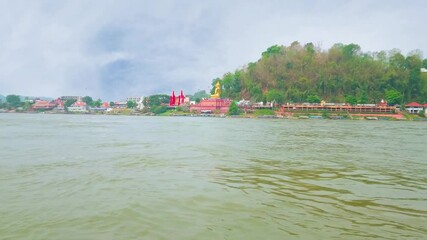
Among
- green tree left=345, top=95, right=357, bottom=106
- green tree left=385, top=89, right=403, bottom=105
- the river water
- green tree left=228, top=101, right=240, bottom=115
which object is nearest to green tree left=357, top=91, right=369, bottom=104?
green tree left=345, top=95, right=357, bottom=106

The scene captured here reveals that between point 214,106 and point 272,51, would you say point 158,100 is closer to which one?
point 214,106

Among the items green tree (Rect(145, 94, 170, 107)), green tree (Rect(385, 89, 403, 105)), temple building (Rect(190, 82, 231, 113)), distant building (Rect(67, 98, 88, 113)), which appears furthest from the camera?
distant building (Rect(67, 98, 88, 113))

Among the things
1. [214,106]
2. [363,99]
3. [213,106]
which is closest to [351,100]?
[363,99]

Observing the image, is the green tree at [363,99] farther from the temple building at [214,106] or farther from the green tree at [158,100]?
the green tree at [158,100]

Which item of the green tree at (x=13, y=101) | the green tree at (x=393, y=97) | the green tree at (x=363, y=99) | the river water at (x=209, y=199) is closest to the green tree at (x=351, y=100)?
the green tree at (x=363, y=99)

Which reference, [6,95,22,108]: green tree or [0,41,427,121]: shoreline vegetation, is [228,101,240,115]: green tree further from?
[6,95,22,108]: green tree

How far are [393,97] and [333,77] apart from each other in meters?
16.2

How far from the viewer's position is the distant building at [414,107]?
7550cm

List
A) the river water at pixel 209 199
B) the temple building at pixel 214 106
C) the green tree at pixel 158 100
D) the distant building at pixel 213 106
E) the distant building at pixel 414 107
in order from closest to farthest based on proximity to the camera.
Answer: the river water at pixel 209 199
the distant building at pixel 414 107
the temple building at pixel 214 106
the distant building at pixel 213 106
the green tree at pixel 158 100

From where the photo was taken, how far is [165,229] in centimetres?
431

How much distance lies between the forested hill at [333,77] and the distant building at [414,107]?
9.65ft

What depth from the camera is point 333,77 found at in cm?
8769

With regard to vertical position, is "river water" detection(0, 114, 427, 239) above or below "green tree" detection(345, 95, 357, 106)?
below

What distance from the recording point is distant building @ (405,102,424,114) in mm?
75500
